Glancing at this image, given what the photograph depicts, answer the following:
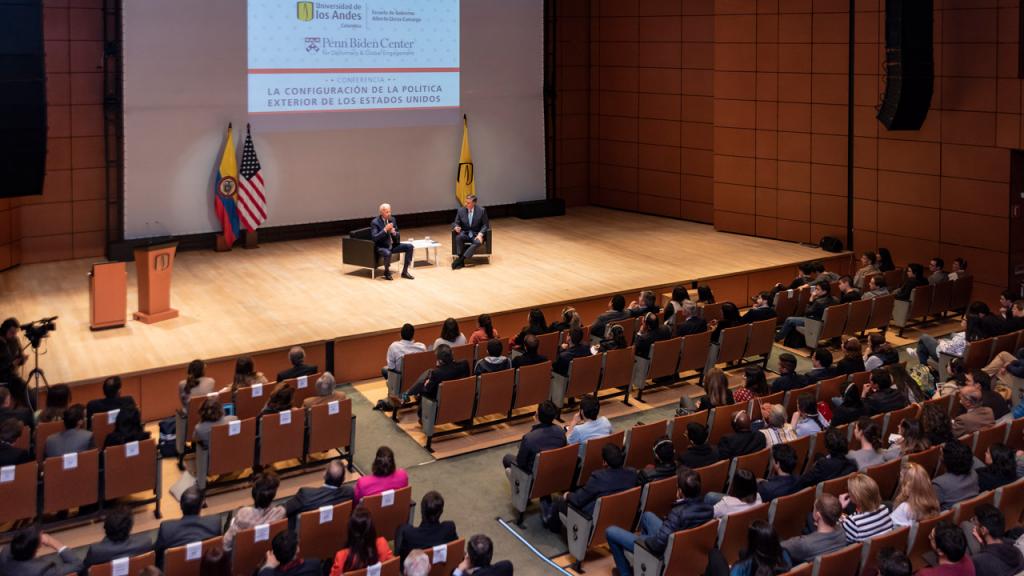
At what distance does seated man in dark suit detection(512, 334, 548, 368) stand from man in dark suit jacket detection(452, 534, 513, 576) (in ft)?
13.1

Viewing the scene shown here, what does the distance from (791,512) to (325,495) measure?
2923mm

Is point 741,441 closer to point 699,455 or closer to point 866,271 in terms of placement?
point 699,455

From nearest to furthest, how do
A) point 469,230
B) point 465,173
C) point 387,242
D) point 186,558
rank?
point 186,558 → point 387,242 → point 469,230 → point 465,173

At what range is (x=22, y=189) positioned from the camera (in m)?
9.96

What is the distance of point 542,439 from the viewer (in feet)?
24.8

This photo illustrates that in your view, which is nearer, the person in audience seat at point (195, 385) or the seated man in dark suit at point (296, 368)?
the person in audience seat at point (195, 385)

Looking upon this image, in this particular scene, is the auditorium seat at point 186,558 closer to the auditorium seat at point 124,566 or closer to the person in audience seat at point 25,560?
the auditorium seat at point 124,566

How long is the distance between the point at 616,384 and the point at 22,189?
235 inches

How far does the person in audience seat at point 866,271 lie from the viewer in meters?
12.9

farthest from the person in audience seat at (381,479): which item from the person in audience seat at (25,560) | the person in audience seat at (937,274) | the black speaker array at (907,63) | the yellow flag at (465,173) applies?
the yellow flag at (465,173)

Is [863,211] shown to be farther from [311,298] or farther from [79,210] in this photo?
[79,210]

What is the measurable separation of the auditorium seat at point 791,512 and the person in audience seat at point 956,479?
81 centimetres

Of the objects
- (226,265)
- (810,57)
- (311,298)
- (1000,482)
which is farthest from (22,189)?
(810,57)

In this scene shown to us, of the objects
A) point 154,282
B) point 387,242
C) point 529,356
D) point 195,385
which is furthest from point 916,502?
point 387,242
